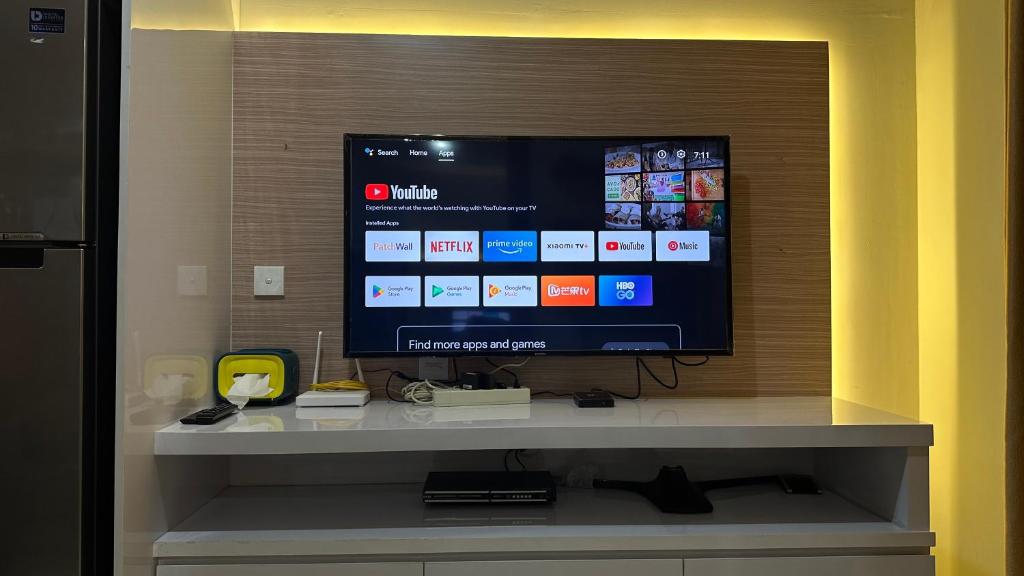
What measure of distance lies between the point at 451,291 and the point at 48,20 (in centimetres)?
114

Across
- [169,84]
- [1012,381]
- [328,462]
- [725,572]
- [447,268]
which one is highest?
[169,84]

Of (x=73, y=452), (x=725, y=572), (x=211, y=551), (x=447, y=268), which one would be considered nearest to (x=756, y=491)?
(x=725, y=572)

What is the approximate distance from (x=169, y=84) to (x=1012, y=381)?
7.21 ft

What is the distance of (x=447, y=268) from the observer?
185 centimetres

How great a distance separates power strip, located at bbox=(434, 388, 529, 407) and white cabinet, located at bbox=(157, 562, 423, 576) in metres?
0.46

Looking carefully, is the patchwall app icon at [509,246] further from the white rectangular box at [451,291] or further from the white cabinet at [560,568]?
the white cabinet at [560,568]

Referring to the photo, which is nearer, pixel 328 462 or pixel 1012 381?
A: pixel 1012 381

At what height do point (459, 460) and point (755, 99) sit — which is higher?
point (755, 99)

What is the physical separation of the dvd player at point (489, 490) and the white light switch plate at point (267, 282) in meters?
0.79

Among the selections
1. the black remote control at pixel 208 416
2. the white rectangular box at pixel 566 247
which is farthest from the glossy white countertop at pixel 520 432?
the white rectangular box at pixel 566 247

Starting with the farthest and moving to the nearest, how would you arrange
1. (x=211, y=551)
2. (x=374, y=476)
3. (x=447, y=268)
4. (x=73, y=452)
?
(x=374, y=476)
(x=447, y=268)
(x=211, y=551)
(x=73, y=452)

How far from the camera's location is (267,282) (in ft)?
6.59

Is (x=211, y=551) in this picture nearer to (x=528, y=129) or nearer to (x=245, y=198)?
(x=245, y=198)

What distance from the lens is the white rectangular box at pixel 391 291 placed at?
1.83 m
